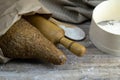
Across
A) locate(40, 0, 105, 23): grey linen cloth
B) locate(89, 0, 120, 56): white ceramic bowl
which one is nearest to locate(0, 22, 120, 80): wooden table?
locate(89, 0, 120, 56): white ceramic bowl

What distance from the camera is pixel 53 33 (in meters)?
0.80

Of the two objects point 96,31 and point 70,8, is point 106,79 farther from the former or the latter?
point 70,8

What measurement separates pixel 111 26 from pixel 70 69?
0.19m

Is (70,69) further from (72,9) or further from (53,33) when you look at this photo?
(72,9)

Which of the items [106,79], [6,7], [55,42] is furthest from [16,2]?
[106,79]

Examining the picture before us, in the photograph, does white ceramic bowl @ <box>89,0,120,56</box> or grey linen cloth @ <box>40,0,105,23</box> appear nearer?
white ceramic bowl @ <box>89,0,120,56</box>

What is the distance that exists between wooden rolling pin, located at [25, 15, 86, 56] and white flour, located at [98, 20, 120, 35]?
0.14m

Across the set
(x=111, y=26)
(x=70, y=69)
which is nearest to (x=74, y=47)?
(x=70, y=69)

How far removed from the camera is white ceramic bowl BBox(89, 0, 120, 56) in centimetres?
79

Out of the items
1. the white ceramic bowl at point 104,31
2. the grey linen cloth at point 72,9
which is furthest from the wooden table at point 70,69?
the grey linen cloth at point 72,9

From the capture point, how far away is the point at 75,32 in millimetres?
876

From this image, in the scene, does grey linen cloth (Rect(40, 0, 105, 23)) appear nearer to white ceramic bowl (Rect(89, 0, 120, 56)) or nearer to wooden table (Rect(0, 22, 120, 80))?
white ceramic bowl (Rect(89, 0, 120, 56))

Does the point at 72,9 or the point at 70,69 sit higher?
the point at 72,9

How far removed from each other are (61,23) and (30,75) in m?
0.20
